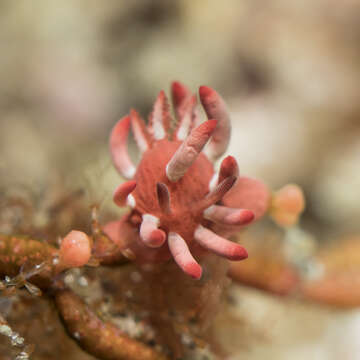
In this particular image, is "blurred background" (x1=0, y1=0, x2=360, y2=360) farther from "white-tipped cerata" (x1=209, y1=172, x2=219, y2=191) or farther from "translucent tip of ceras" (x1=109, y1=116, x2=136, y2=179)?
"white-tipped cerata" (x1=209, y1=172, x2=219, y2=191)

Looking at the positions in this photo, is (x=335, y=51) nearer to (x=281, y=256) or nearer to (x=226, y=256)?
(x=281, y=256)

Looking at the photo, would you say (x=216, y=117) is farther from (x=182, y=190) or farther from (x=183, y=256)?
(x=183, y=256)

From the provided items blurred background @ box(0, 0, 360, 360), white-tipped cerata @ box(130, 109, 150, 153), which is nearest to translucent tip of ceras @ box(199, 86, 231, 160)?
white-tipped cerata @ box(130, 109, 150, 153)

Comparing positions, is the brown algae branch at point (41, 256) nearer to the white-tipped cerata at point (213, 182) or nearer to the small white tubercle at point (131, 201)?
the small white tubercle at point (131, 201)

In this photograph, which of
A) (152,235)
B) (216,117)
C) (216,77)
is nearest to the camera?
(152,235)

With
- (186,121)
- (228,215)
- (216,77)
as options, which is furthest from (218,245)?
(216,77)

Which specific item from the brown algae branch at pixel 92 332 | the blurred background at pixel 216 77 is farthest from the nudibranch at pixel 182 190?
the blurred background at pixel 216 77
